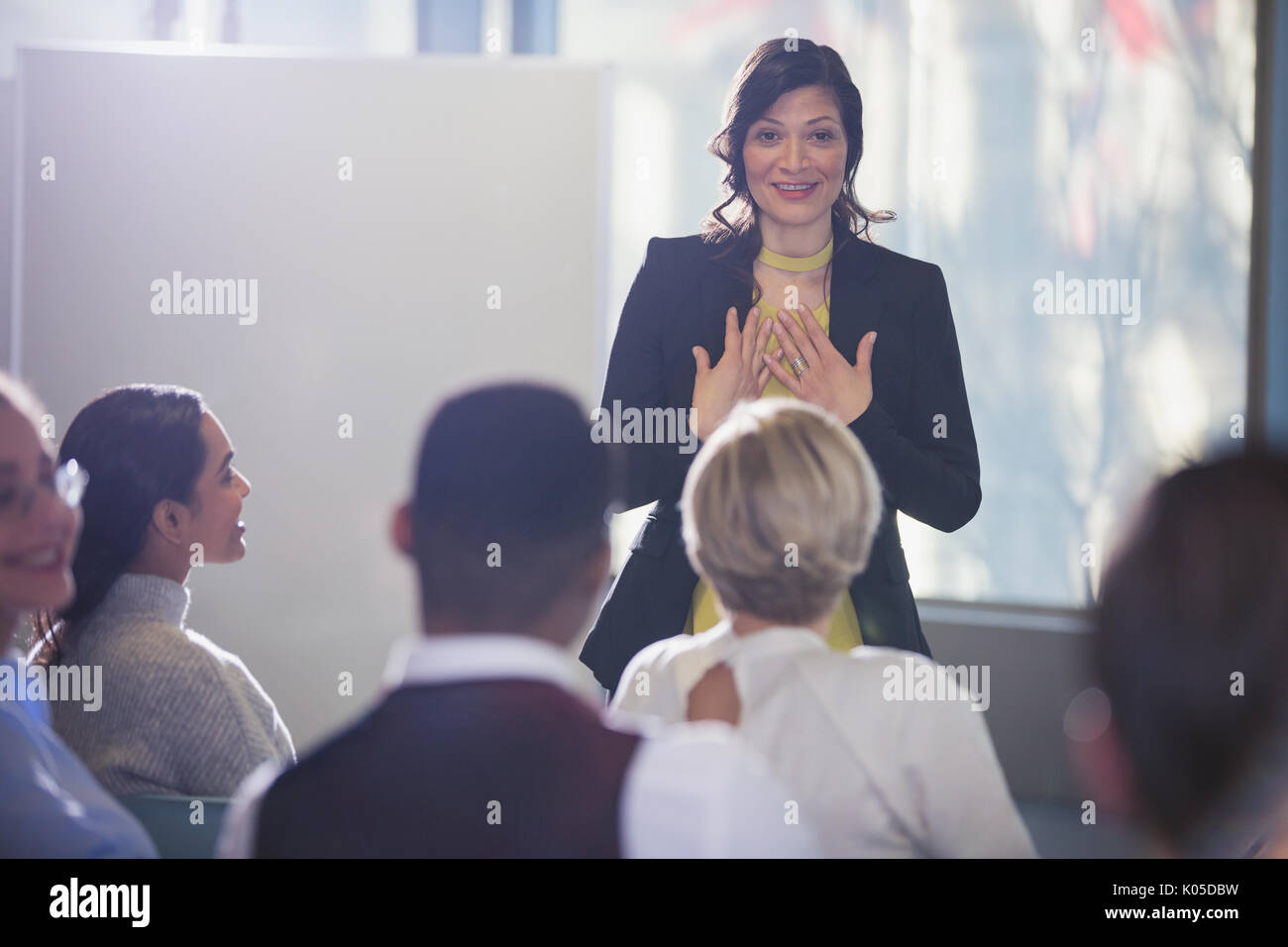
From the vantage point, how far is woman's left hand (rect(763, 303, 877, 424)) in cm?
196

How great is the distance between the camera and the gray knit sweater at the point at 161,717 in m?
1.63

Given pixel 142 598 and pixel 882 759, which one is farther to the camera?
pixel 142 598

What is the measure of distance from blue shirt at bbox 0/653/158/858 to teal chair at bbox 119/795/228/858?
Result: 13cm

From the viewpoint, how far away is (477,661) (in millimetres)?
1043

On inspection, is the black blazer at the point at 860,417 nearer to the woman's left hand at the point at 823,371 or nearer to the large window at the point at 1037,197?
the woman's left hand at the point at 823,371

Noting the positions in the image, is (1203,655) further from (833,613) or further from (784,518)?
(833,613)

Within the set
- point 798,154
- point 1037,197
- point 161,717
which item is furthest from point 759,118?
point 1037,197

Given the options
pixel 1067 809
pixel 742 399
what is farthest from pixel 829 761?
pixel 1067 809

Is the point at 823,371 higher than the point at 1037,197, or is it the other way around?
the point at 1037,197

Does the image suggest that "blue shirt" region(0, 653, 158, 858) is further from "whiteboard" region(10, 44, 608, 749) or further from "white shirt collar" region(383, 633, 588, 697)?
"whiteboard" region(10, 44, 608, 749)

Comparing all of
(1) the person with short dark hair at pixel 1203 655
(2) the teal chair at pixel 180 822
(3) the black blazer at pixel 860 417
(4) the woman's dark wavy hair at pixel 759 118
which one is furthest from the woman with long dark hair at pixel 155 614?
(1) the person with short dark hair at pixel 1203 655

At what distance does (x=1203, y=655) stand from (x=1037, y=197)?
3.51 meters

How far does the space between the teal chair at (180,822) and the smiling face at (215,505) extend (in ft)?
1.85
